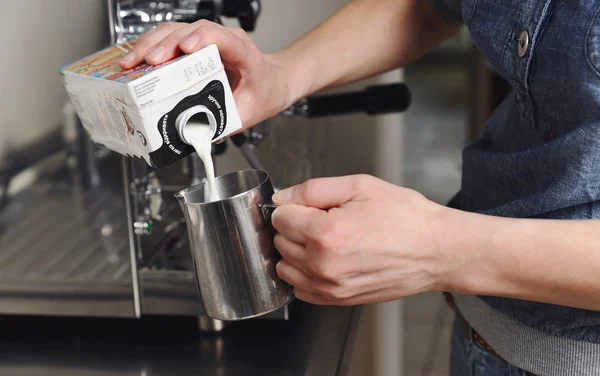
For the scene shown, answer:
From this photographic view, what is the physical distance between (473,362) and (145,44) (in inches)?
18.3

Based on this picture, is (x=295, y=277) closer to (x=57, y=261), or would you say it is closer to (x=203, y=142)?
(x=203, y=142)

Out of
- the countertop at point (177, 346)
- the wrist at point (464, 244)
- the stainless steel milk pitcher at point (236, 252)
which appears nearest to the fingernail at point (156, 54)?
the stainless steel milk pitcher at point (236, 252)

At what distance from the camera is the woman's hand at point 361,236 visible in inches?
20.9

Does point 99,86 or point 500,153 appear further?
point 500,153

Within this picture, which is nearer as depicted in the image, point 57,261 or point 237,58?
point 237,58

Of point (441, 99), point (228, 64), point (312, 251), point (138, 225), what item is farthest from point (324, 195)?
point (441, 99)

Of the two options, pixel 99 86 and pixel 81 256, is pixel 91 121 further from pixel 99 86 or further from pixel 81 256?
pixel 81 256

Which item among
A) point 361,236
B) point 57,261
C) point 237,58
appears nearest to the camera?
point 361,236

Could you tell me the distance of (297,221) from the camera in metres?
0.54

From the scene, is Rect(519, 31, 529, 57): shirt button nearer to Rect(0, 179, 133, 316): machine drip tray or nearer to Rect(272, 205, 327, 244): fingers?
Rect(272, 205, 327, 244): fingers

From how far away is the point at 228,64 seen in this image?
0.68 metres

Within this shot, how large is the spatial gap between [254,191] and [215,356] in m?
0.31

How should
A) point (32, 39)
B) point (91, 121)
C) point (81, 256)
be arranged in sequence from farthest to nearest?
point (81, 256) < point (32, 39) < point (91, 121)

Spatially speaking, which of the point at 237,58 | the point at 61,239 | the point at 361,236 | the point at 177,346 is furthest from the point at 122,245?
the point at 361,236
